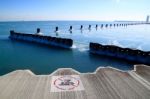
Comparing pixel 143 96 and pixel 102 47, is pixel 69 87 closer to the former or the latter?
pixel 143 96

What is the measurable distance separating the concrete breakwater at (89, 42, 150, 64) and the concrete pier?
1121 centimetres

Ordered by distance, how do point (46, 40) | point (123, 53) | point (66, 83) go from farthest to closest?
point (46, 40)
point (123, 53)
point (66, 83)

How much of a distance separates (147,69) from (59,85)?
824cm

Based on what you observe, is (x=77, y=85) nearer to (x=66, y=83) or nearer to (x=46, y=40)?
(x=66, y=83)

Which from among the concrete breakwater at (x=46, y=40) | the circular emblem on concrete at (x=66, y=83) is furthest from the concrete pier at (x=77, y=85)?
the concrete breakwater at (x=46, y=40)

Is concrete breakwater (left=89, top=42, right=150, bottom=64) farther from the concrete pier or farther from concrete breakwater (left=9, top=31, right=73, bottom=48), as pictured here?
the concrete pier

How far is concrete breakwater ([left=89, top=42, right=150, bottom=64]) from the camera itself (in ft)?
76.2

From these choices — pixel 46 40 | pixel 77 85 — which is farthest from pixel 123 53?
pixel 46 40

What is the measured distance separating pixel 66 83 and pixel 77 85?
0.81 m

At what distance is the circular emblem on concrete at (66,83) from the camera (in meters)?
9.93

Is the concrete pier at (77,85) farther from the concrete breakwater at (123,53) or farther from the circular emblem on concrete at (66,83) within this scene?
the concrete breakwater at (123,53)

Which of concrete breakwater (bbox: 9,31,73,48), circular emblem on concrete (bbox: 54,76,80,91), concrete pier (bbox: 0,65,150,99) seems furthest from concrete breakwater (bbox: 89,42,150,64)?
circular emblem on concrete (bbox: 54,76,80,91)

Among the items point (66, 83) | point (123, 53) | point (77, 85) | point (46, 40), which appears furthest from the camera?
point (46, 40)

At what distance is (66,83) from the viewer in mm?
10516
